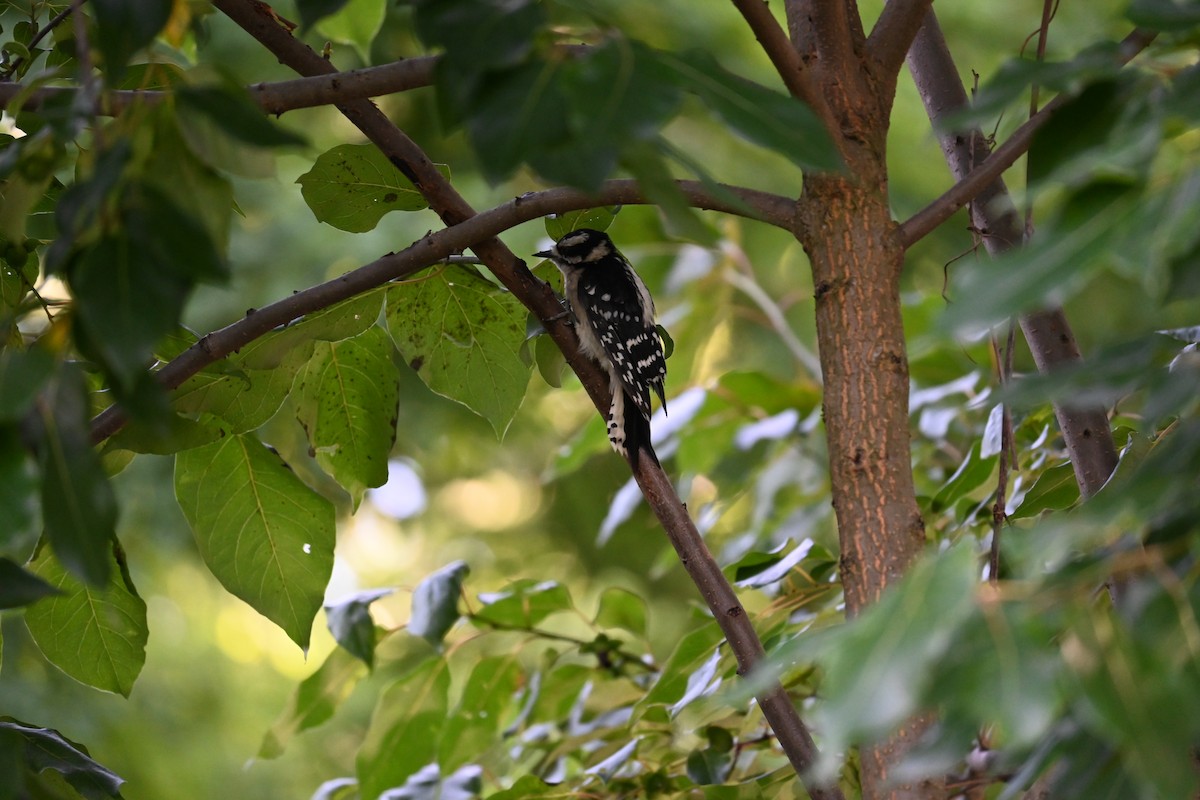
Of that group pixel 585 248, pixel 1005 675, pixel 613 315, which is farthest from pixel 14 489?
pixel 585 248

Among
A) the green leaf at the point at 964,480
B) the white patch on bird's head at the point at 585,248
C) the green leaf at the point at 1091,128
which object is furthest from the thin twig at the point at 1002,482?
the white patch on bird's head at the point at 585,248

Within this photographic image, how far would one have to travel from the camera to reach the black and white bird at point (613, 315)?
9.28 feet

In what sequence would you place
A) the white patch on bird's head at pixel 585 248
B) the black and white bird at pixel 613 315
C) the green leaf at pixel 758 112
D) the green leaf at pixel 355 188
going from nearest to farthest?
the green leaf at pixel 758 112, the green leaf at pixel 355 188, the black and white bird at pixel 613 315, the white patch on bird's head at pixel 585 248

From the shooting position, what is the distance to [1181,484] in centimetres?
64

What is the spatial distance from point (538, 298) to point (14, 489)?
71 centimetres

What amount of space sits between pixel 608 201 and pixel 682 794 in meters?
0.81

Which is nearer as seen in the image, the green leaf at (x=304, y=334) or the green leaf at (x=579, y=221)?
the green leaf at (x=304, y=334)

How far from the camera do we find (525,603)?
6.57 ft

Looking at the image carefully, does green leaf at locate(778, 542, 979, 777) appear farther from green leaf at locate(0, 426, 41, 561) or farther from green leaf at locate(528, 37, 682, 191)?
green leaf at locate(0, 426, 41, 561)

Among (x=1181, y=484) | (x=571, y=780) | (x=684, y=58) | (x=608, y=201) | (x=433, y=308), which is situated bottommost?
(x=1181, y=484)

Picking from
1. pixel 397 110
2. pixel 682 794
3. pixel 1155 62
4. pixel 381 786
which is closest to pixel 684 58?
pixel 1155 62

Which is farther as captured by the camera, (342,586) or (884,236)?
(342,586)

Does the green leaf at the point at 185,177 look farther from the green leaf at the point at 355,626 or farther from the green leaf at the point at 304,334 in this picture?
the green leaf at the point at 355,626

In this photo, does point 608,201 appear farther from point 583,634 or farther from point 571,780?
point 583,634
